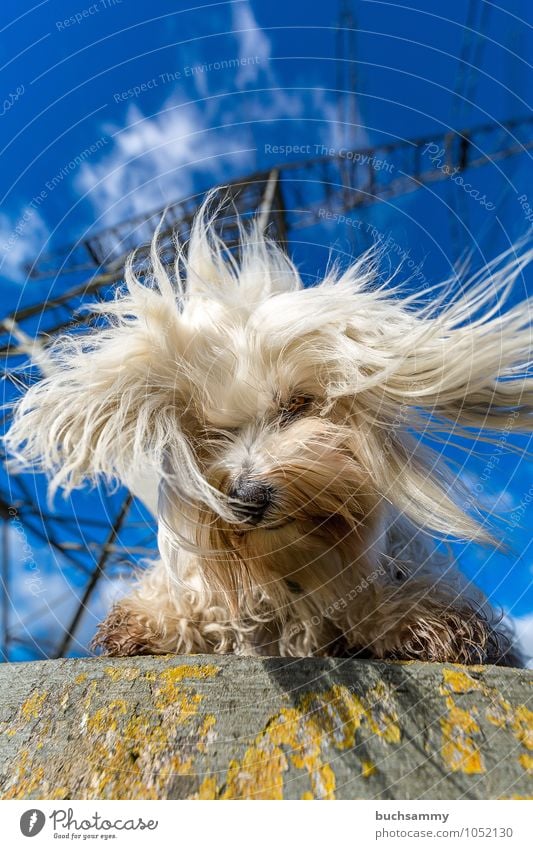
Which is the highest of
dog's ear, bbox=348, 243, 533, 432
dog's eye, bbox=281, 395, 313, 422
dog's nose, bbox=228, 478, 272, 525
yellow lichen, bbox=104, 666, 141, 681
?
dog's ear, bbox=348, 243, 533, 432

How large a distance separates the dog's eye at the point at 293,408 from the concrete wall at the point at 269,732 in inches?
35.5

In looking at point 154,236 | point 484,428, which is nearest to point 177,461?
point 154,236

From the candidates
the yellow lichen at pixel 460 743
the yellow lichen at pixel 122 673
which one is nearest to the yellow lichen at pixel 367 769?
the yellow lichen at pixel 460 743

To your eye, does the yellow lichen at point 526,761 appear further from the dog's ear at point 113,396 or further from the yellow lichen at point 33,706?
the dog's ear at point 113,396

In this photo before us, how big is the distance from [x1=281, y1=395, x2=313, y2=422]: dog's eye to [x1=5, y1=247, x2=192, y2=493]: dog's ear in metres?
0.35

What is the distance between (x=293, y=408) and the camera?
2.10 meters

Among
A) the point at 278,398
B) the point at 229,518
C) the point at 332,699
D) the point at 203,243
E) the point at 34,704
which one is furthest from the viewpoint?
the point at 203,243

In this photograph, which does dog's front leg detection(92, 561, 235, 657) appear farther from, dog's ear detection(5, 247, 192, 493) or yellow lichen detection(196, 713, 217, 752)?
yellow lichen detection(196, 713, 217, 752)

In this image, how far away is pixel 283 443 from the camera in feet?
6.49

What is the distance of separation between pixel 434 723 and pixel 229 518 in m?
0.94

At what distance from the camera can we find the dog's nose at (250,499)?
1.93 m

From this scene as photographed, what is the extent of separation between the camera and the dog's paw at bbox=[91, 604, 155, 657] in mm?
2191

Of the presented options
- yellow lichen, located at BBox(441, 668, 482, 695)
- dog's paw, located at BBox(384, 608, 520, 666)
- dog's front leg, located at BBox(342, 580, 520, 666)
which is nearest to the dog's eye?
dog's front leg, located at BBox(342, 580, 520, 666)
